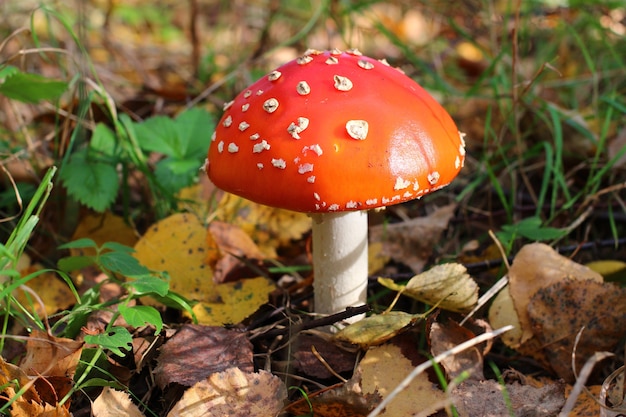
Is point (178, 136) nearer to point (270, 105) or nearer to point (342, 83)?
point (270, 105)

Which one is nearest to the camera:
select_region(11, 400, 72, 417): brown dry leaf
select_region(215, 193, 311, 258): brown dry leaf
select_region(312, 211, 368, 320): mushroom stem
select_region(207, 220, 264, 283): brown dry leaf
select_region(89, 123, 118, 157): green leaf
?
select_region(11, 400, 72, 417): brown dry leaf

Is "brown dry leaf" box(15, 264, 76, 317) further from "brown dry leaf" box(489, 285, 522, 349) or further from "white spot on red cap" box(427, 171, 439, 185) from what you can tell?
"brown dry leaf" box(489, 285, 522, 349)

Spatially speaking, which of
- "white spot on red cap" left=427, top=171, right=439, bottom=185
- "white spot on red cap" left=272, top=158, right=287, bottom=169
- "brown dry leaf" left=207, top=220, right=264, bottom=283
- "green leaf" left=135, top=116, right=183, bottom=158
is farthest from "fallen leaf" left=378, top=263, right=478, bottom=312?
"green leaf" left=135, top=116, right=183, bottom=158

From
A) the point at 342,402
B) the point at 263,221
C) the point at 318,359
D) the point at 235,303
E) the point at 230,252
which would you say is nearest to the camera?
the point at 342,402

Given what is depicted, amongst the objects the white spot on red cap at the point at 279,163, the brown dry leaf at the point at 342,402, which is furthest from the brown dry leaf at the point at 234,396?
the white spot on red cap at the point at 279,163

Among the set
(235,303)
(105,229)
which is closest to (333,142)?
(235,303)

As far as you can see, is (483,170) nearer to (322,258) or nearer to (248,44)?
(322,258)
